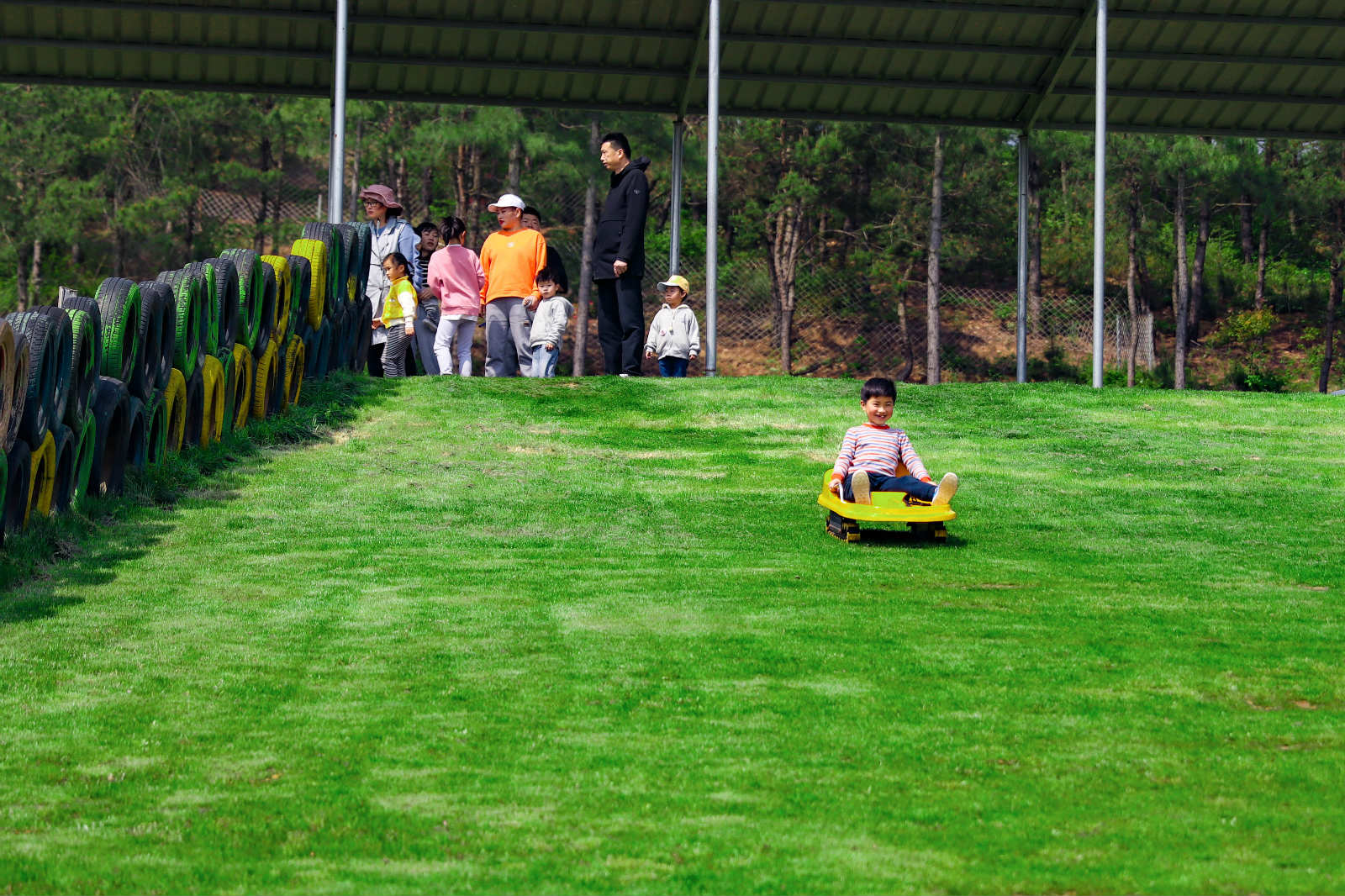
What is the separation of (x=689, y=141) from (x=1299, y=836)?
3967 cm

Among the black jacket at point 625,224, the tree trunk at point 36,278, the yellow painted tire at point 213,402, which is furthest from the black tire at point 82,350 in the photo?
the tree trunk at point 36,278

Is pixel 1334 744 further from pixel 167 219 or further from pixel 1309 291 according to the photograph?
pixel 1309 291

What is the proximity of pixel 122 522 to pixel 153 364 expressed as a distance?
1.36m

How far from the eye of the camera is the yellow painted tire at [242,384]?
1225 centimetres

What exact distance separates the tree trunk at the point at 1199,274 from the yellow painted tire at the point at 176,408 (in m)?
45.9

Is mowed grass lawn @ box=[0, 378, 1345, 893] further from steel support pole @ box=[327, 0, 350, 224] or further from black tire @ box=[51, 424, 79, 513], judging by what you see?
steel support pole @ box=[327, 0, 350, 224]

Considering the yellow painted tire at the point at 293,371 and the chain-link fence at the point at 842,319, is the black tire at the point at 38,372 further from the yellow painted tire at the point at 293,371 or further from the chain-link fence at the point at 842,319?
the chain-link fence at the point at 842,319

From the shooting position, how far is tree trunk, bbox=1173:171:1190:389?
4741cm

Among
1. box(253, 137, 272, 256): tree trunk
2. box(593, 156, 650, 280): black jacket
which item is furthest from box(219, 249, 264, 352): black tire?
box(253, 137, 272, 256): tree trunk

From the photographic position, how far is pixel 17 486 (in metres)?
8.30

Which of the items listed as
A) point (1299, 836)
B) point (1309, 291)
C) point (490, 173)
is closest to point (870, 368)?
point (490, 173)

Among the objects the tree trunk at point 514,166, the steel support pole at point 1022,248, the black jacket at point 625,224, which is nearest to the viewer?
the black jacket at point 625,224

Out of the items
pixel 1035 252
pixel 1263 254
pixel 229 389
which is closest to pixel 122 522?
pixel 229 389

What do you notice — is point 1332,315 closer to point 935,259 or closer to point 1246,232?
point 1246,232
